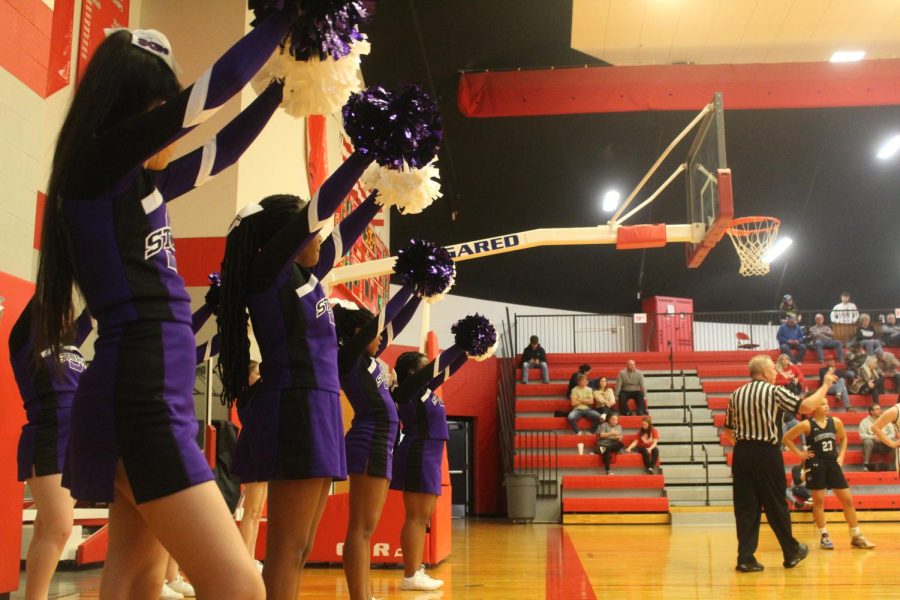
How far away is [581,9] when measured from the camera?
10.4m

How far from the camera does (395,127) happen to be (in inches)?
88.8

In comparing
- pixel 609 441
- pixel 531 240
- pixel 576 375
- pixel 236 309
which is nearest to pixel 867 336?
pixel 576 375

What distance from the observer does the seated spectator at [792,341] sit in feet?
56.5

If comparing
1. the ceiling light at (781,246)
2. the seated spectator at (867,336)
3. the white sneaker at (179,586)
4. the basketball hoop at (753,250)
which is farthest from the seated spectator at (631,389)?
the white sneaker at (179,586)

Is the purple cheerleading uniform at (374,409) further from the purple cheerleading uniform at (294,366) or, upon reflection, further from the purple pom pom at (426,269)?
the purple cheerleading uniform at (294,366)

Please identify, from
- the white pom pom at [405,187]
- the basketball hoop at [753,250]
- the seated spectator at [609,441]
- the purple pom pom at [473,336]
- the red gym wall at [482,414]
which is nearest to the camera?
the white pom pom at [405,187]

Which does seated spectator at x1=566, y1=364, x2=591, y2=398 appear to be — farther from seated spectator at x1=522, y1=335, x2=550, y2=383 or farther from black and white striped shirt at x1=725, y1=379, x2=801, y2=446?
black and white striped shirt at x1=725, y1=379, x2=801, y2=446

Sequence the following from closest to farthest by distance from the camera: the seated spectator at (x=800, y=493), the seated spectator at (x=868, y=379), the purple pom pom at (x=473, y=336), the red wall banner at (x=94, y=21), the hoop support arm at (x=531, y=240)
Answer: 1. the purple pom pom at (x=473, y=336)
2. the red wall banner at (x=94, y=21)
3. the hoop support arm at (x=531, y=240)
4. the seated spectator at (x=800, y=493)
5. the seated spectator at (x=868, y=379)

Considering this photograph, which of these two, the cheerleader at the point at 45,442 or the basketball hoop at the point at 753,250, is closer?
the cheerleader at the point at 45,442

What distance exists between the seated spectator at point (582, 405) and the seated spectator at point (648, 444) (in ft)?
3.63

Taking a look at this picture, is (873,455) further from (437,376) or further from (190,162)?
(190,162)

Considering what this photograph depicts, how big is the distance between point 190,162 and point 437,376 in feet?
10.4

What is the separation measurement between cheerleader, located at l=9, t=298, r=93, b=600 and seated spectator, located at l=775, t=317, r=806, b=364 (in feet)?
52.8

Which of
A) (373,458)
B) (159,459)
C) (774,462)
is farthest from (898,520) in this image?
(159,459)
